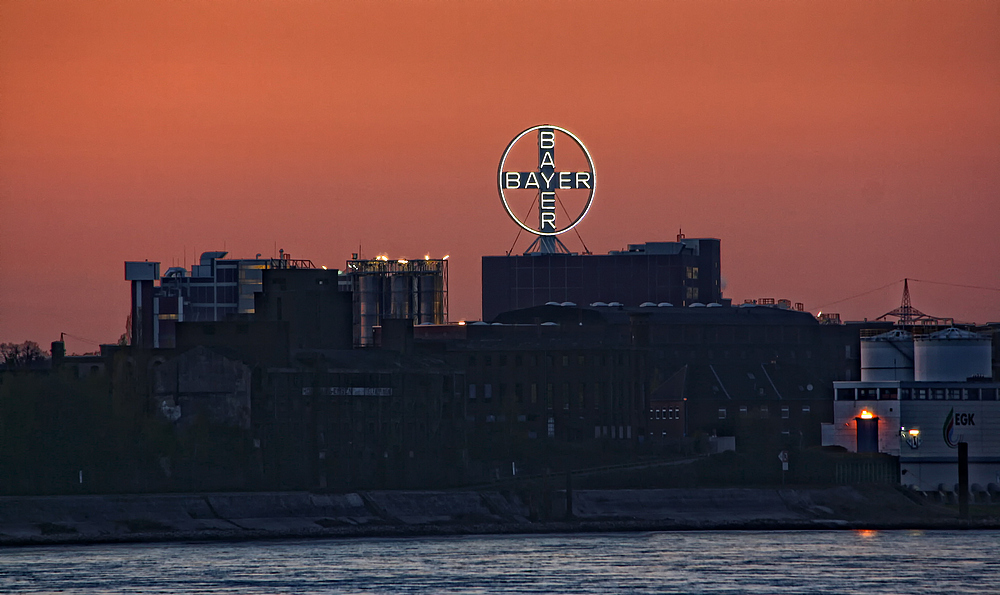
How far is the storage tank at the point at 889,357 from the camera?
168 m

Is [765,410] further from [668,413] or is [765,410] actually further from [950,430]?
[950,430]

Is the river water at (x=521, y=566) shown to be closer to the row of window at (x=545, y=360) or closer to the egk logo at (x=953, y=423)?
the egk logo at (x=953, y=423)

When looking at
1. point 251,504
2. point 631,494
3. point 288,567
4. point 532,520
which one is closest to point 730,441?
point 631,494

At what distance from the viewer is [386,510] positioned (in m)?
123

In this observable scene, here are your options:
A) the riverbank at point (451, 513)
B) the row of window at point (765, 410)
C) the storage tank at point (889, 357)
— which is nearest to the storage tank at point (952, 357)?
the storage tank at point (889, 357)

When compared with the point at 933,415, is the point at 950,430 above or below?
below

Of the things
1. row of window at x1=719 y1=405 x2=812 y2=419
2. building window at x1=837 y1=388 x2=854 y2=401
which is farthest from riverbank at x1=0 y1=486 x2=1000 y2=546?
row of window at x1=719 y1=405 x2=812 y2=419

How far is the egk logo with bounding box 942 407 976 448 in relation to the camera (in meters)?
153

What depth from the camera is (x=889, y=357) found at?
16900 cm

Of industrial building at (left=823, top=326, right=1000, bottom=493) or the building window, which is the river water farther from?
the building window

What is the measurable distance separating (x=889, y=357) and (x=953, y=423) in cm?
1682

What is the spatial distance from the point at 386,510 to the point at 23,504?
2639 centimetres

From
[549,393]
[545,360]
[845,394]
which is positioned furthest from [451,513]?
[845,394]

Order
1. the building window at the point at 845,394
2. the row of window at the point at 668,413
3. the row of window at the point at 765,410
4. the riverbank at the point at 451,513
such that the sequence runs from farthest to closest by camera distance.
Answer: the row of window at the point at 765,410 → the row of window at the point at 668,413 → the building window at the point at 845,394 → the riverbank at the point at 451,513
